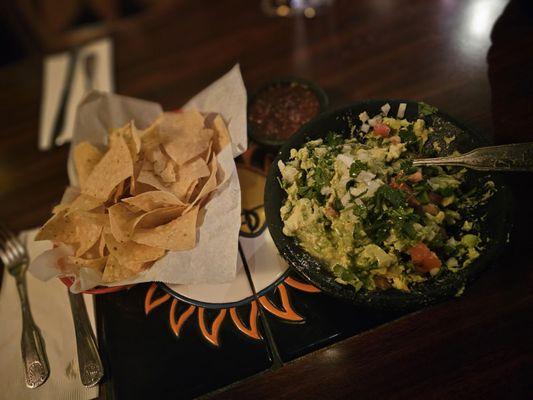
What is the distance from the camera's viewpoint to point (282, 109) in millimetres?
1563

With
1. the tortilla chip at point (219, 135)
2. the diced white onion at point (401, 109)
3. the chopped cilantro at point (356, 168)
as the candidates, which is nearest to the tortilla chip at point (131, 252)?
the tortilla chip at point (219, 135)

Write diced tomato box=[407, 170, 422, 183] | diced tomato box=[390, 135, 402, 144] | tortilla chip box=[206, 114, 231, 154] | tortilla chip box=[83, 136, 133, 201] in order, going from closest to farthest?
diced tomato box=[407, 170, 422, 183] → diced tomato box=[390, 135, 402, 144] → tortilla chip box=[83, 136, 133, 201] → tortilla chip box=[206, 114, 231, 154]

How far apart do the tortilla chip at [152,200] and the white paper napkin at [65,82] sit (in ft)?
2.52

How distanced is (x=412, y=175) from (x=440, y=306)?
40 centimetres

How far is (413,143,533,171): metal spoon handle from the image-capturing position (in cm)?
106

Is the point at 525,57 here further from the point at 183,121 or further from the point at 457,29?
the point at 183,121

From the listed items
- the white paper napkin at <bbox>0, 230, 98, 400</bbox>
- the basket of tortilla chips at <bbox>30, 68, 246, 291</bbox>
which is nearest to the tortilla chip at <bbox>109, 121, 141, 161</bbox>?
the basket of tortilla chips at <bbox>30, 68, 246, 291</bbox>

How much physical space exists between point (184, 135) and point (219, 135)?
5.3 inches

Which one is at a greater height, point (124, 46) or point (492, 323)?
point (124, 46)

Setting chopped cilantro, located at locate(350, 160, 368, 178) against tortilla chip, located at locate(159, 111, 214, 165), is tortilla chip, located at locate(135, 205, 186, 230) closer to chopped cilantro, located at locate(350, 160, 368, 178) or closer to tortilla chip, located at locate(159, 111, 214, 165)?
tortilla chip, located at locate(159, 111, 214, 165)

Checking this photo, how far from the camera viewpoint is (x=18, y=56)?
299 cm

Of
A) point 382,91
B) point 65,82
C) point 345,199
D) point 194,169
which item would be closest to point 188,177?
point 194,169

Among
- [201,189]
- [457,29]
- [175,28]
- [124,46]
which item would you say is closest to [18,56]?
[124,46]

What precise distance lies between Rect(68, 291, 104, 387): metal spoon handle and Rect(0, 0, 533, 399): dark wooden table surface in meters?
0.40
